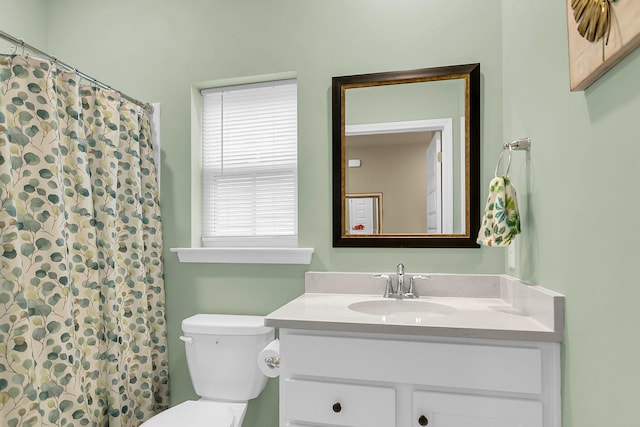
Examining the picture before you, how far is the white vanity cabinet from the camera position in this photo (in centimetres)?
109

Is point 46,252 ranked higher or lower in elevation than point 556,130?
lower

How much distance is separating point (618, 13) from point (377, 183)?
112cm

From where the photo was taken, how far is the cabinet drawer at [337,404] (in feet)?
3.86

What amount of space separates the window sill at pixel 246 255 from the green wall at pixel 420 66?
0.05 metres

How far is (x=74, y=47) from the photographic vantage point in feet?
7.21

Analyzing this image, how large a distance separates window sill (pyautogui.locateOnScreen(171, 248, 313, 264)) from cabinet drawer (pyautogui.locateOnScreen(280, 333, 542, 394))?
59 cm

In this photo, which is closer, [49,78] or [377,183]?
[49,78]

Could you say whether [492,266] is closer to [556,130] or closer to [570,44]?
[556,130]

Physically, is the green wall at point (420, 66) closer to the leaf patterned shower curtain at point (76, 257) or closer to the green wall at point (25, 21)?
the green wall at point (25, 21)

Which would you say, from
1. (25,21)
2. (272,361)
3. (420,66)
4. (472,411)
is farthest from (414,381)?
(25,21)

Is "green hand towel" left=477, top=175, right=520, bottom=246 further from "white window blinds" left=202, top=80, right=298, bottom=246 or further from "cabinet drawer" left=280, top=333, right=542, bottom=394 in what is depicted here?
"white window blinds" left=202, top=80, right=298, bottom=246

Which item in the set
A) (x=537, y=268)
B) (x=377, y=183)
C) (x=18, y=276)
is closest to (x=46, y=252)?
(x=18, y=276)

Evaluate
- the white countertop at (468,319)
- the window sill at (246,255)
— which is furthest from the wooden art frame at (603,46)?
the window sill at (246,255)

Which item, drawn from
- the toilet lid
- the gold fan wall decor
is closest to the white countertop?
the toilet lid
